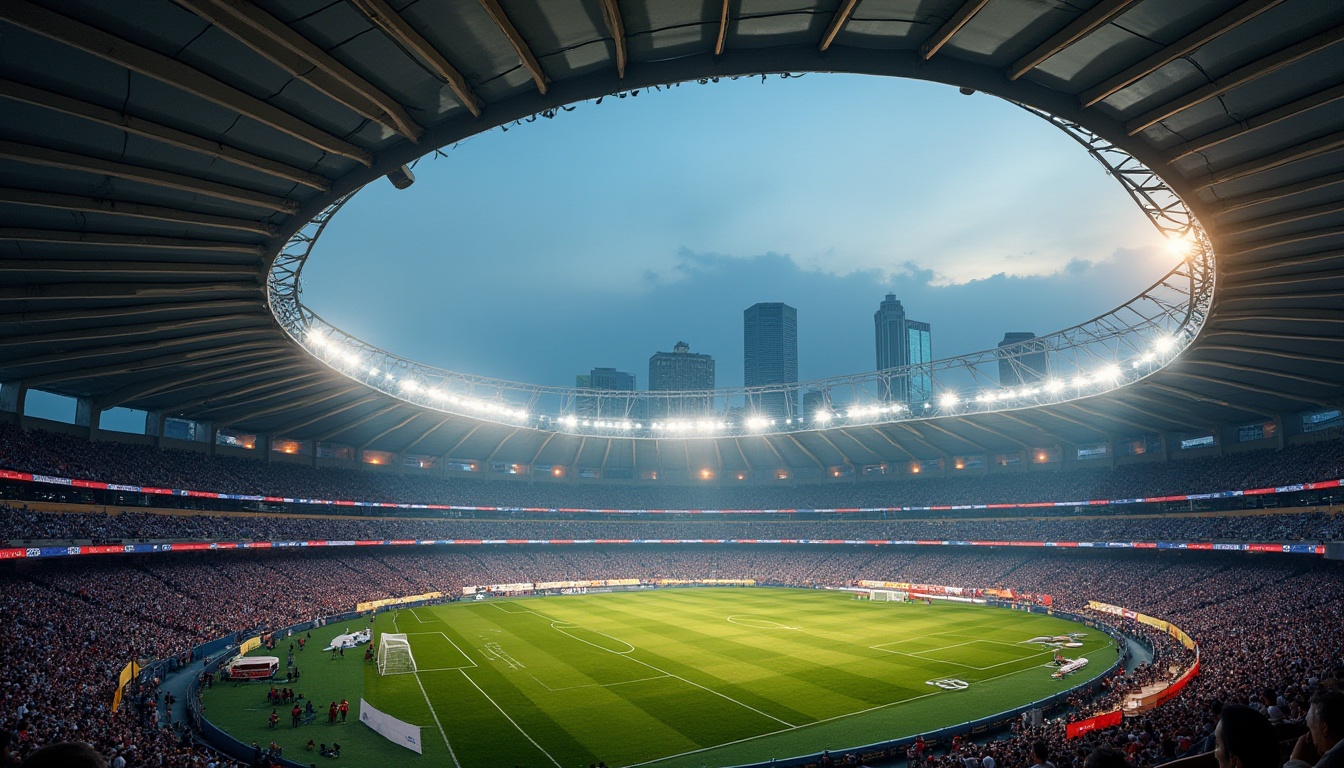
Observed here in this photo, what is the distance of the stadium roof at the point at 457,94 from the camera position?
16156 mm

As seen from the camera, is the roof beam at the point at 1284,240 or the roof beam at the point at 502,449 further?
the roof beam at the point at 502,449

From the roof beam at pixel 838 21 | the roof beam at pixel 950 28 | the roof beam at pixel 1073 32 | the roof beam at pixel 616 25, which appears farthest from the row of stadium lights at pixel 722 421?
the roof beam at pixel 838 21

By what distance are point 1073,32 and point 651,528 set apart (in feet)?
274

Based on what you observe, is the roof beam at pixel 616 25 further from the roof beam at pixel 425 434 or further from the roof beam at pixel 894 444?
the roof beam at pixel 894 444

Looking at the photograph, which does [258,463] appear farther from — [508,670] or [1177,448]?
[1177,448]

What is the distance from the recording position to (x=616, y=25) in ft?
52.7

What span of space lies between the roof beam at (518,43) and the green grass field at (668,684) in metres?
21.8

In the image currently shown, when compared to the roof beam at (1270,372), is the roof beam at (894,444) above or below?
below

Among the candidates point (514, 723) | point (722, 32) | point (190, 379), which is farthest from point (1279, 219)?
point (190, 379)

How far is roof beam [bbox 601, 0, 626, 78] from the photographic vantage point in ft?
50.7

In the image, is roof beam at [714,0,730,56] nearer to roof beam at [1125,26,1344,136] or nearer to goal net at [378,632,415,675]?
roof beam at [1125,26,1344,136]

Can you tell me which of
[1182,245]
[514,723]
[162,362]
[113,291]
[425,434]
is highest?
[1182,245]

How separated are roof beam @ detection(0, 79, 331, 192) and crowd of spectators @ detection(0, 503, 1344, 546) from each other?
97.4 feet

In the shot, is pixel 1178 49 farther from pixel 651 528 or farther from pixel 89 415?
pixel 651 528
